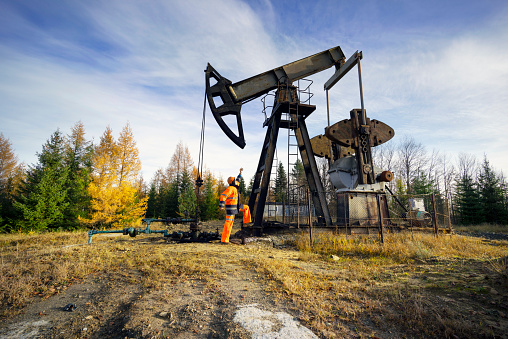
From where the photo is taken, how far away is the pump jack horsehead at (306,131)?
29.3 feet

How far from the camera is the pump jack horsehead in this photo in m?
8.92

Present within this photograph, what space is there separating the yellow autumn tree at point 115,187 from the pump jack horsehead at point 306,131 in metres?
11.0

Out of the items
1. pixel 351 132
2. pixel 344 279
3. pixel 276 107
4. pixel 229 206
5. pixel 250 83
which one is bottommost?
pixel 344 279

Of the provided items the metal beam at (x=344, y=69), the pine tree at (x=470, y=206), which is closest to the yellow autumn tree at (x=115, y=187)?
the metal beam at (x=344, y=69)

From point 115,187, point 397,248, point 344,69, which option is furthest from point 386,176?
point 115,187

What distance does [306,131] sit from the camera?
9.85m

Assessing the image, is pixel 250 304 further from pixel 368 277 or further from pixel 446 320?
pixel 368 277

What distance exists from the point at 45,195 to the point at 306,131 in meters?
16.5

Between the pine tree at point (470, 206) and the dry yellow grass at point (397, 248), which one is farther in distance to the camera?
the pine tree at point (470, 206)

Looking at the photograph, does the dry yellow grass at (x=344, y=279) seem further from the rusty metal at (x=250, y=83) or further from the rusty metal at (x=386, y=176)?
the rusty metal at (x=250, y=83)

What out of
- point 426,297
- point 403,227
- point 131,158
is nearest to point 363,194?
point 403,227

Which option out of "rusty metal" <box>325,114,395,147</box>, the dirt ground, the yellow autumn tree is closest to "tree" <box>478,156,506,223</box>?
"rusty metal" <box>325,114,395,147</box>

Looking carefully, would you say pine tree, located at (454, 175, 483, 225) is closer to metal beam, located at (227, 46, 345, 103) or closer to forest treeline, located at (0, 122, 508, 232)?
forest treeline, located at (0, 122, 508, 232)

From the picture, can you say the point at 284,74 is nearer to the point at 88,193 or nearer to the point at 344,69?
the point at 344,69
